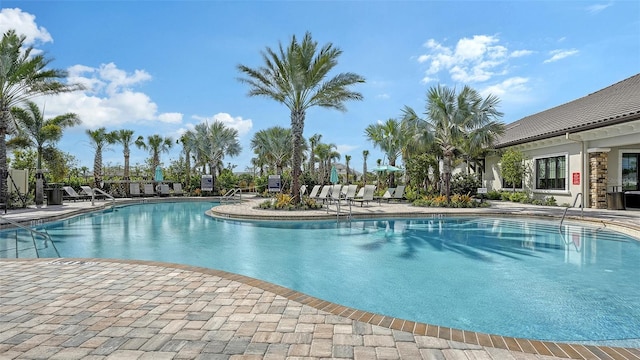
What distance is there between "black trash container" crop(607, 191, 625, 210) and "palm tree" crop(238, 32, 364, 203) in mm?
11546

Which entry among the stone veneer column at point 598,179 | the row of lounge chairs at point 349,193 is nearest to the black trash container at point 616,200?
the stone veneer column at point 598,179

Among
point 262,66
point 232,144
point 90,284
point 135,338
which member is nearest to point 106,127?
point 232,144

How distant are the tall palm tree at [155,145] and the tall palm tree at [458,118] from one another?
25.5 metres

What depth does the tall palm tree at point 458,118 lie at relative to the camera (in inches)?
633

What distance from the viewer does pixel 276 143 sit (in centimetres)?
3056

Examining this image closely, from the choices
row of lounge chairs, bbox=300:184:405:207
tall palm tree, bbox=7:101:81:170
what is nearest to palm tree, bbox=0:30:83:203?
tall palm tree, bbox=7:101:81:170

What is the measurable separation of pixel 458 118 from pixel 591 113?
6.35 meters

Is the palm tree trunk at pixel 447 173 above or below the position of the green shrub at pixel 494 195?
above

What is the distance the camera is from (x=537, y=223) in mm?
12031

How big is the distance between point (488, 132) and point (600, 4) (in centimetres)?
673

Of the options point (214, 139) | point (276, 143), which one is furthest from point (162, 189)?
point (276, 143)

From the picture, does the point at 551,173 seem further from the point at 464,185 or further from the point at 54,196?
the point at 54,196

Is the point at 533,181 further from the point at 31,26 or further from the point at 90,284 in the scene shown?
the point at 31,26

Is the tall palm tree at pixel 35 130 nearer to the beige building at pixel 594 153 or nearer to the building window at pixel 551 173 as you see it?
the beige building at pixel 594 153
